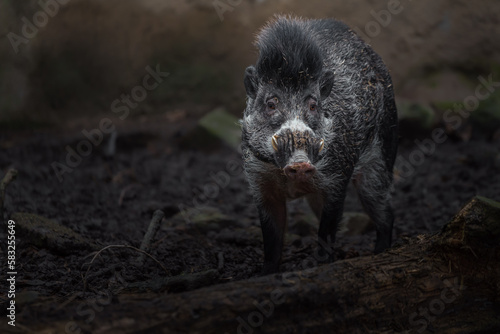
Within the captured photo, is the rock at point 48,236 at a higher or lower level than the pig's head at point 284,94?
lower

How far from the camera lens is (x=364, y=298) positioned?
138 inches

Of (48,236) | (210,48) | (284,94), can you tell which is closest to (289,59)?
(284,94)

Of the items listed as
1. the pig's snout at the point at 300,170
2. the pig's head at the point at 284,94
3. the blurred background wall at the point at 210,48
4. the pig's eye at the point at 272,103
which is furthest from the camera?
the blurred background wall at the point at 210,48

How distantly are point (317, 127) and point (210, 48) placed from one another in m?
7.04

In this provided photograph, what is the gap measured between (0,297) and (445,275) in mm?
3012

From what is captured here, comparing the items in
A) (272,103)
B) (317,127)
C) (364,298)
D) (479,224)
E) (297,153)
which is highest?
(272,103)

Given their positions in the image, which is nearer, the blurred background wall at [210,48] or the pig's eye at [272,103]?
the pig's eye at [272,103]

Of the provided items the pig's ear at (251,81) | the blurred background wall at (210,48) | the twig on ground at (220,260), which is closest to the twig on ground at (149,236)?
the twig on ground at (220,260)

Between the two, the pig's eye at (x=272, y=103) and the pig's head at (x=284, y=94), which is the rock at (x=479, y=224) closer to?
the pig's head at (x=284, y=94)

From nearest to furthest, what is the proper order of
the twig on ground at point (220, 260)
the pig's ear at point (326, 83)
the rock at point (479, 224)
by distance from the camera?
the rock at point (479, 224) → the pig's ear at point (326, 83) → the twig on ground at point (220, 260)

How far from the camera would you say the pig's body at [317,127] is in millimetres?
4387

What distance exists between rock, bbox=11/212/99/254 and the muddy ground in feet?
0.10

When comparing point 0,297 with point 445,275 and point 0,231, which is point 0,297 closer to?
point 0,231

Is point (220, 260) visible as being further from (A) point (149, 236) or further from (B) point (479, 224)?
(B) point (479, 224)
